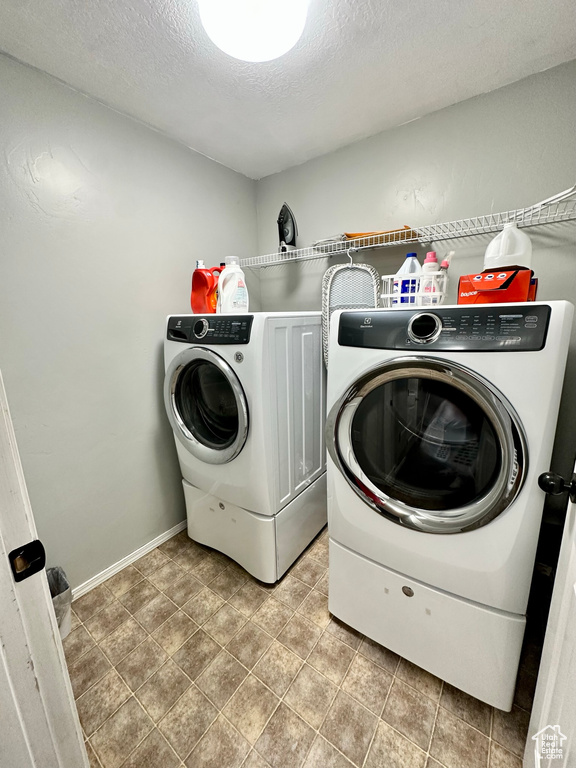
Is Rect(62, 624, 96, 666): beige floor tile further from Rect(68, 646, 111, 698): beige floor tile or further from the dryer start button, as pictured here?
the dryer start button

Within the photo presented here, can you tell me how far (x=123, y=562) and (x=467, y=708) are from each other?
156 centimetres

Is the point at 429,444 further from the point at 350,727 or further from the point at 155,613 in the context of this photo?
the point at 155,613

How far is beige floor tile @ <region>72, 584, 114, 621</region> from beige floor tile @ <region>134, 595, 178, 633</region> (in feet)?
0.63

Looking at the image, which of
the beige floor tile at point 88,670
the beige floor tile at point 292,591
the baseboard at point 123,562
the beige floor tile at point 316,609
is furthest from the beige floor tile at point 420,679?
the baseboard at point 123,562

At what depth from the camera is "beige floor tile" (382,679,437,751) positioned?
94 cm

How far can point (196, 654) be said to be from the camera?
118 cm

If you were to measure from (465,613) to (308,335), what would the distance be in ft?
3.77

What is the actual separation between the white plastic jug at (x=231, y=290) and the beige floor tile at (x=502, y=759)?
1780 mm

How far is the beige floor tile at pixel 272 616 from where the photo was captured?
50.2 inches

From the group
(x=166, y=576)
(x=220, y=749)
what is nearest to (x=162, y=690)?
(x=220, y=749)

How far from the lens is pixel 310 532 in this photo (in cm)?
170

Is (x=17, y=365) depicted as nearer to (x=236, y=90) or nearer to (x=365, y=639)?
(x=236, y=90)

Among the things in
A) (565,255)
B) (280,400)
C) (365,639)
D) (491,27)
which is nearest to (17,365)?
(280,400)

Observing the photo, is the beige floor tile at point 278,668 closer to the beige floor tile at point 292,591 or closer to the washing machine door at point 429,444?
the beige floor tile at point 292,591
